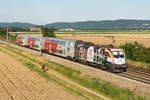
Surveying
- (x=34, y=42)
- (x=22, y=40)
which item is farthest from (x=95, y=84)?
(x=22, y=40)

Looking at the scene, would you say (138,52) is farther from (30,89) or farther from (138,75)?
(30,89)

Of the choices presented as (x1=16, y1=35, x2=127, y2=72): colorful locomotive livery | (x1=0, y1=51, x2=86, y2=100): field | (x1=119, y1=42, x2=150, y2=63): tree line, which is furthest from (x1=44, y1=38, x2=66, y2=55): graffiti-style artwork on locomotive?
(x1=0, y1=51, x2=86, y2=100): field

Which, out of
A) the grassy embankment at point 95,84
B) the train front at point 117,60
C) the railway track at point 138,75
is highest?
the train front at point 117,60

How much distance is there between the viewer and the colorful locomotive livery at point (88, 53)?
28531 mm

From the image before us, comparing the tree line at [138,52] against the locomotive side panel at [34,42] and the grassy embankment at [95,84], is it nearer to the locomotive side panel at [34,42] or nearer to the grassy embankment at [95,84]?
the grassy embankment at [95,84]

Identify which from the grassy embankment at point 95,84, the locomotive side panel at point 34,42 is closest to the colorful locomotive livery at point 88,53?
the grassy embankment at point 95,84

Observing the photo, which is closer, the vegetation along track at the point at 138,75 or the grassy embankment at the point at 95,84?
the grassy embankment at the point at 95,84

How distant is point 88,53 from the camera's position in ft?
109

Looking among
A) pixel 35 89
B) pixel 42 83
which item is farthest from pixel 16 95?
pixel 42 83

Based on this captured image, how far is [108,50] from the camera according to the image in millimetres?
28953

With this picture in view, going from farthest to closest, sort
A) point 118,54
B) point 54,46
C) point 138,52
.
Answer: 1. point 54,46
2. point 138,52
3. point 118,54

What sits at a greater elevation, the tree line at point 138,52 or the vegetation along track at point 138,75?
the tree line at point 138,52

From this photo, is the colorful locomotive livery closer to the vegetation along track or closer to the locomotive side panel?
the vegetation along track

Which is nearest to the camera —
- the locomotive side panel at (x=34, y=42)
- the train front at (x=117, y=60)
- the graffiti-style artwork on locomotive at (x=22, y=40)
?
the train front at (x=117, y=60)
